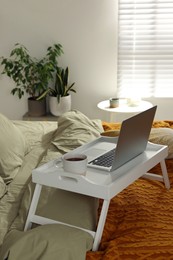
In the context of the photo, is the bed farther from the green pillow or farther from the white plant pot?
the white plant pot

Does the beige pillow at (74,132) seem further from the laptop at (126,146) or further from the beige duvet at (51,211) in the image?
the laptop at (126,146)

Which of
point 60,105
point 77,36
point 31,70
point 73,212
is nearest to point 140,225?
point 73,212

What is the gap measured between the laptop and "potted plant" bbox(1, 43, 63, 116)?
5.82ft

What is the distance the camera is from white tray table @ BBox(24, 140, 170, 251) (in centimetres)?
139

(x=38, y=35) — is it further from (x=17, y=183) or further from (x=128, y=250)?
(x=128, y=250)

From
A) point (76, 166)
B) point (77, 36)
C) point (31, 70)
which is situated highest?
point (77, 36)

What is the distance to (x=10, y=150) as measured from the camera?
6.86 feet

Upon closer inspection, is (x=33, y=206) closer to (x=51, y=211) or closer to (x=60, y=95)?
(x=51, y=211)

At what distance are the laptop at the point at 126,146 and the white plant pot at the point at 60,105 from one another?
5.68 feet

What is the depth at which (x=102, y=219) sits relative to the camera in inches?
55.2

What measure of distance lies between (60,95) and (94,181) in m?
2.12

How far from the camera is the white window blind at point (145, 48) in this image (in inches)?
135

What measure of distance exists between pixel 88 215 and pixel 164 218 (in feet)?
0.94

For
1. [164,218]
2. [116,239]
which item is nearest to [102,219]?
[116,239]
